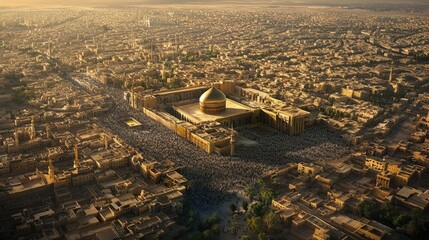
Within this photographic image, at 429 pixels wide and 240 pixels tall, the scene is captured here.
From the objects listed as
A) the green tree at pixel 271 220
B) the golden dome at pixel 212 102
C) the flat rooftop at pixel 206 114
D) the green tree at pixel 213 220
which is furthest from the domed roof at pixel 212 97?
the green tree at pixel 271 220

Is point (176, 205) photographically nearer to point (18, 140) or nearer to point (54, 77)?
point (18, 140)

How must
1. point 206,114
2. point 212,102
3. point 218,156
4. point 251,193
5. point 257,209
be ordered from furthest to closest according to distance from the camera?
point 206,114, point 212,102, point 218,156, point 251,193, point 257,209

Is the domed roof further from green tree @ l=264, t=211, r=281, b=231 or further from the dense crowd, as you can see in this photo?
green tree @ l=264, t=211, r=281, b=231

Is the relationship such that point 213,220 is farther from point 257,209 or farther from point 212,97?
point 212,97

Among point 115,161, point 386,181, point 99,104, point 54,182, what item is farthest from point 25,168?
point 386,181

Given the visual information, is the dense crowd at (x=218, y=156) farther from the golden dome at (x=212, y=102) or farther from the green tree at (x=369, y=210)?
the green tree at (x=369, y=210)

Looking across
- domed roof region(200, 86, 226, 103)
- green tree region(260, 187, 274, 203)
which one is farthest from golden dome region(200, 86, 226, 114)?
green tree region(260, 187, 274, 203)

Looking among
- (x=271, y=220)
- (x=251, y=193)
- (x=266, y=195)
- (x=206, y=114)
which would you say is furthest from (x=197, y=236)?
(x=206, y=114)
